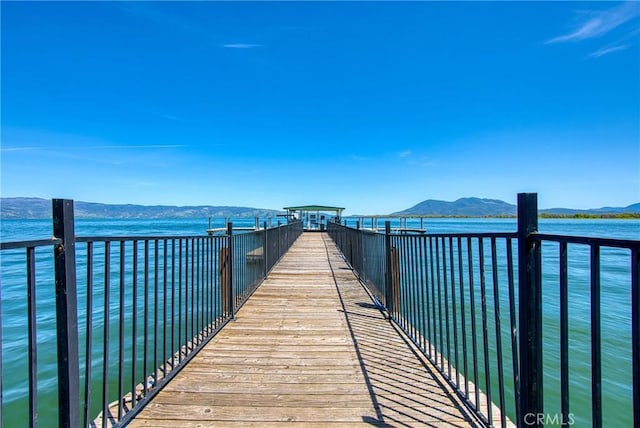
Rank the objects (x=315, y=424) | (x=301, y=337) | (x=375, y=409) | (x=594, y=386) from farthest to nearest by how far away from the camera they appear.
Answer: (x=301, y=337) < (x=375, y=409) < (x=315, y=424) < (x=594, y=386)

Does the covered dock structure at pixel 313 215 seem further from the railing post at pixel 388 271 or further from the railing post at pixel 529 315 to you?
the railing post at pixel 529 315

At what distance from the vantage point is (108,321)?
2.16 meters

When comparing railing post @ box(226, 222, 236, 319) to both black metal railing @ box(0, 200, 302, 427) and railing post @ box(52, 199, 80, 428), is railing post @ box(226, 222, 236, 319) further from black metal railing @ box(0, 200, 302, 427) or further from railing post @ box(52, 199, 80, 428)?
railing post @ box(52, 199, 80, 428)

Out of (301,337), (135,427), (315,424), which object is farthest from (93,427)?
(301,337)

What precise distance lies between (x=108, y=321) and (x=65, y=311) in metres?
0.50

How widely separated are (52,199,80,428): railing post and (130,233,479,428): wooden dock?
0.66 meters

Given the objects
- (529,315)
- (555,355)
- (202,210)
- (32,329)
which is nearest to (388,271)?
(529,315)

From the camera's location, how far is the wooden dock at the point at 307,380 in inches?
91.0

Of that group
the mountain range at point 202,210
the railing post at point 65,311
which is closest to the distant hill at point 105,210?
the mountain range at point 202,210

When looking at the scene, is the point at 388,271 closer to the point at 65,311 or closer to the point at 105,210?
the point at 65,311

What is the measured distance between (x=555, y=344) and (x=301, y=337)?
5.00 metres

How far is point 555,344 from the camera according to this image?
6109 millimetres

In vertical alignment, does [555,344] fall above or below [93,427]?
below

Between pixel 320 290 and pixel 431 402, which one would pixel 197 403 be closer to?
pixel 431 402
